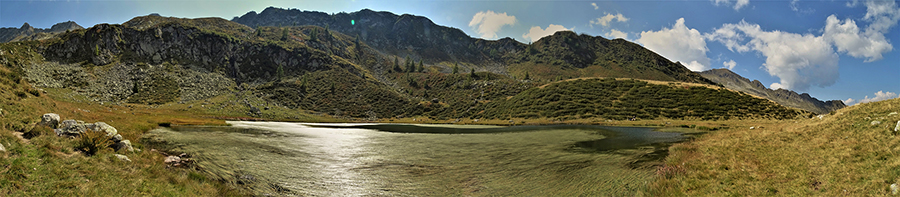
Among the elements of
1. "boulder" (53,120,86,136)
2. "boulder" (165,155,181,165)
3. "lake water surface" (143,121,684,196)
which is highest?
"boulder" (53,120,86,136)

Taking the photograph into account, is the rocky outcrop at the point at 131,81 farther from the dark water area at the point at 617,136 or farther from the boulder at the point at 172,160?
the boulder at the point at 172,160

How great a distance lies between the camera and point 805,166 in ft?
37.0

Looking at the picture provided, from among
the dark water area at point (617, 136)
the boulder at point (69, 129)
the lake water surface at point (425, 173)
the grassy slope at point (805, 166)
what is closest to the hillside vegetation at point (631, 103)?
the dark water area at point (617, 136)

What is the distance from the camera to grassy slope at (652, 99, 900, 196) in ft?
30.6

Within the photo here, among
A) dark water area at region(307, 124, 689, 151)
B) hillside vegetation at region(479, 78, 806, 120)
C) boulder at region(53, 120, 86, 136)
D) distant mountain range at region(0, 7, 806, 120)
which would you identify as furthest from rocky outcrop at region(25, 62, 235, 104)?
hillside vegetation at region(479, 78, 806, 120)

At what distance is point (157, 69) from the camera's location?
121875 millimetres

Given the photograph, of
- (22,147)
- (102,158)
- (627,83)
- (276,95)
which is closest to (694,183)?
(102,158)

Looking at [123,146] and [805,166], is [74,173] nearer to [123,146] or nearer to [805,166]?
[123,146]

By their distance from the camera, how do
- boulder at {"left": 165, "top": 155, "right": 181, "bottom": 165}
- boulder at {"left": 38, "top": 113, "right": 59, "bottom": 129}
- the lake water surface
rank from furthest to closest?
1. boulder at {"left": 38, "top": 113, "right": 59, "bottom": 129}
2. boulder at {"left": 165, "top": 155, "right": 181, "bottom": 165}
3. the lake water surface

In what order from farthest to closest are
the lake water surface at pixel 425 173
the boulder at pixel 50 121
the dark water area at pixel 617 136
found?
the dark water area at pixel 617 136 → the boulder at pixel 50 121 → the lake water surface at pixel 425 173

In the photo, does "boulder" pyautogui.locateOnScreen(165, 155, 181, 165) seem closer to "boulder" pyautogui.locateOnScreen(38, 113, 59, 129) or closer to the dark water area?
"boulder" pyautogui.locateOnScreen(38, 113, 59, 129)

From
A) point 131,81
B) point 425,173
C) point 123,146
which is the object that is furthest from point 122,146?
point 131,81

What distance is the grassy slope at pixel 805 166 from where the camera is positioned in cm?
933

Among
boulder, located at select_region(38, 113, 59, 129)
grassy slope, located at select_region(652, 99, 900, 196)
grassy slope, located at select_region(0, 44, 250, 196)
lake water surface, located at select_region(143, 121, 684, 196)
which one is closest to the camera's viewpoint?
grassy slope, located at select_region(0, 44, 250, 196)
